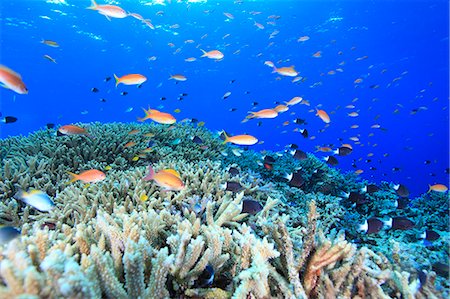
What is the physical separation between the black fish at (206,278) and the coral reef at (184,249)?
0.4 inches

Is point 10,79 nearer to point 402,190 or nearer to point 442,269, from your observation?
point 442,269

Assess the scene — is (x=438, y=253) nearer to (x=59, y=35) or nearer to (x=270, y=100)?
(x=59, y=35)

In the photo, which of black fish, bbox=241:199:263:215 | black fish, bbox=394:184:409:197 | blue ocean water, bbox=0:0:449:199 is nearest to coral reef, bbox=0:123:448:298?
→ black fish, bbox=241:199:263:215

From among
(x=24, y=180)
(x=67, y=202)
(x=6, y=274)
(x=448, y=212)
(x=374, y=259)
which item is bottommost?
(x=6, y=274)

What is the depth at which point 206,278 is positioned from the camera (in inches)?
93.4

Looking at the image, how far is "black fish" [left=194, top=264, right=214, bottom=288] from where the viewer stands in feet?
7.61

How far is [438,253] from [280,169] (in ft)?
15.8

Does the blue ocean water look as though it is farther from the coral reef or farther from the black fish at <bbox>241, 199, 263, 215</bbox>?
the black fish at <bbox>241, 199, 263, 215</bbox>

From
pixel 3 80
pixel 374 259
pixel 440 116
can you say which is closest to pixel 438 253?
pixel 374 259

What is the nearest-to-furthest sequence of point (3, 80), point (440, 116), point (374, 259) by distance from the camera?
point (374, 259) < point (3, 80) < point (440, 116)

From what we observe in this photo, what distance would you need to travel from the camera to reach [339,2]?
26.8 metres

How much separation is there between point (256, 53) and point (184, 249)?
4536cm

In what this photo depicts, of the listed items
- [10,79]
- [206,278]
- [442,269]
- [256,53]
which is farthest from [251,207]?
[256,53]

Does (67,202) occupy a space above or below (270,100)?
below
